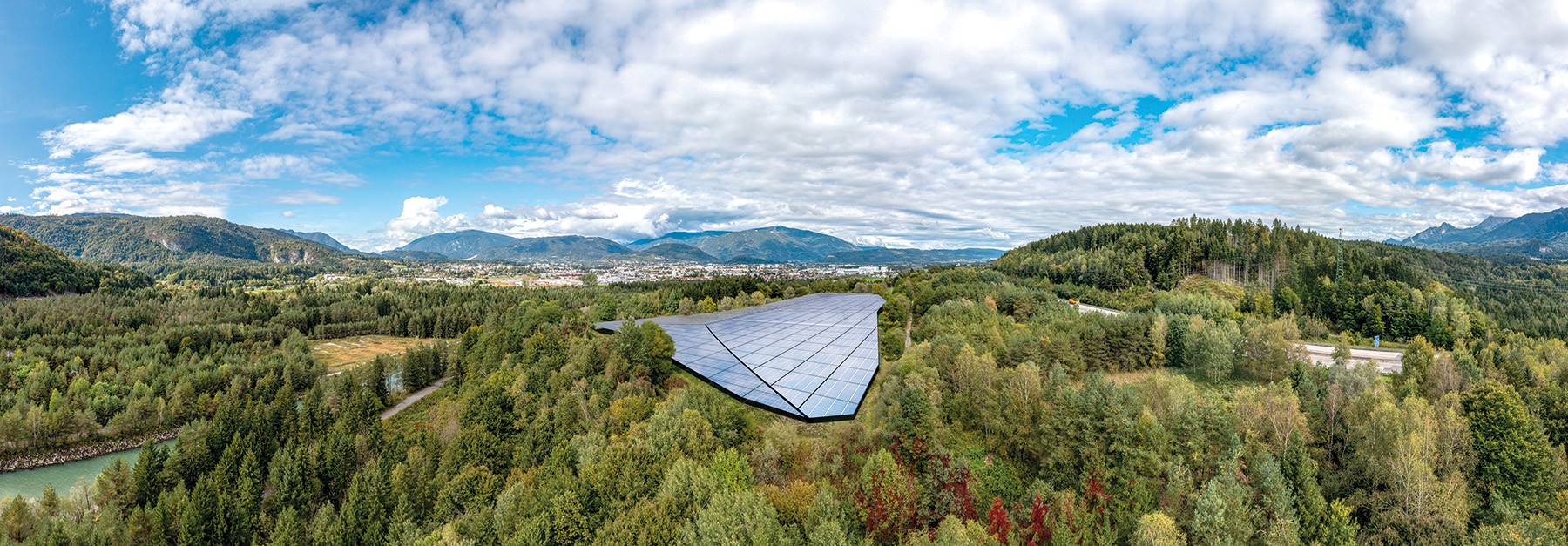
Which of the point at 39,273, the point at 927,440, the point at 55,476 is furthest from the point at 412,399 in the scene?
the point at 39,273

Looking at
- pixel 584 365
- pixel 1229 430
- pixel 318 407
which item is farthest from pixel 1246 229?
pixel 318 407

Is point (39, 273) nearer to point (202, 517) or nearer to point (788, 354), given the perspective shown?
point (202, 517)

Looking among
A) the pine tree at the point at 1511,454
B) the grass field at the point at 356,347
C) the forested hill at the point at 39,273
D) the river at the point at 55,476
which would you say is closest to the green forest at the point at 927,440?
the pine tree at the point at 1511,454

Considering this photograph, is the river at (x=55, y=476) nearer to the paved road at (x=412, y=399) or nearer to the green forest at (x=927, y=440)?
the green forest at (x=927, y=440)

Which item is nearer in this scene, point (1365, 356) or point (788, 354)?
point (788, 354)

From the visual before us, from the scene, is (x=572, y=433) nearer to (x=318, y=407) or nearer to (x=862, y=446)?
(x=862, y=446)
